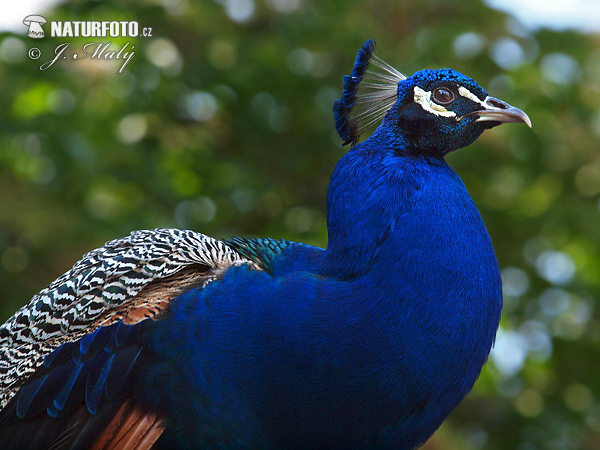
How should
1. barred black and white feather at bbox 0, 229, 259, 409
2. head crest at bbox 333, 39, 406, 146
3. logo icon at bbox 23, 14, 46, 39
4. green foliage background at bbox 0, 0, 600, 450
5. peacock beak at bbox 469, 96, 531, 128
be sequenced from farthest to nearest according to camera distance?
green foliage background at bbox 0, 0, 600, 450
logo icon at bbox 23, 14, 46, 39
head crest at bbox 333, 39, 406, 146
peacock beak at bbox 469, 96, 531, 128
barred black and white feather at bbox 0, 229, 259, 409

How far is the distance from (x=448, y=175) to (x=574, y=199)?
228cm

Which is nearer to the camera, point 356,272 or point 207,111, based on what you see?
point 356,272

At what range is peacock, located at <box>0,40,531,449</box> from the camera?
2209mm

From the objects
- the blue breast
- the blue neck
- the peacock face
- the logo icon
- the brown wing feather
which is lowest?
the brown wing feather

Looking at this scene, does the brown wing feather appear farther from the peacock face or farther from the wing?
the peacock face

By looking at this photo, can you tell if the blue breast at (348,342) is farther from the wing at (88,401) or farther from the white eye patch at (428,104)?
the white eye patch at (428,104)

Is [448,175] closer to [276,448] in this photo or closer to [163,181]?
[276,448]

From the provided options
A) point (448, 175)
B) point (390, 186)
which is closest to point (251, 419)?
point (390, 186)

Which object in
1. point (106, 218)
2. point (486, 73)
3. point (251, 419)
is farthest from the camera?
point (486, 73)

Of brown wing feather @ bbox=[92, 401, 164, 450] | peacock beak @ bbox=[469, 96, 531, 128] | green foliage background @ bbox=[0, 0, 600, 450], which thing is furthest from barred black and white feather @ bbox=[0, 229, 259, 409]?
green foliage background @ bbox=[0, 0, 600, 450]

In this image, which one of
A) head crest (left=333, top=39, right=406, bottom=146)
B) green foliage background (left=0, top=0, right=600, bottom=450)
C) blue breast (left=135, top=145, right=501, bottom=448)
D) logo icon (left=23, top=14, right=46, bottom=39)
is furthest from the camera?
green foliage background (left=0, top=0, right=600, bottom=450)

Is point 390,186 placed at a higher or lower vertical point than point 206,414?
higher

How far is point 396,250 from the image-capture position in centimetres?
230

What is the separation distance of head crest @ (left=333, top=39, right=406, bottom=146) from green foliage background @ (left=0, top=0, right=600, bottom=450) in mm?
1339
